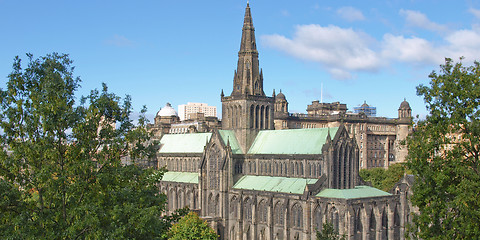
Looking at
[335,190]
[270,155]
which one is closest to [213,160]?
[270,155]

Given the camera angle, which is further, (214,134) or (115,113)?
(214,134)

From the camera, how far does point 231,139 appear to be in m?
104

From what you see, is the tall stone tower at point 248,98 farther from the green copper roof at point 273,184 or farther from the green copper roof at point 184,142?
the green copper roof at point 184,142

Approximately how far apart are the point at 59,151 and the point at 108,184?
374cm

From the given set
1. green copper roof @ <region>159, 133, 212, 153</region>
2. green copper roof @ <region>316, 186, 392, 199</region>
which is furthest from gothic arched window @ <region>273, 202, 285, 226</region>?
green copper roof @ <region>159, 133, 212, 153</region>

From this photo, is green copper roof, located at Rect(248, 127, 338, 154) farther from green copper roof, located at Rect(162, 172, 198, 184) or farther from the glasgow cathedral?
green copper roof, located at Rect(162, 172, 198, 184)

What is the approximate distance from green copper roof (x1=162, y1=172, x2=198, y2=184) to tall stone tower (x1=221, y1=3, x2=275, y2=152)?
15791mm

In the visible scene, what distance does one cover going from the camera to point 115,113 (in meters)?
36.5

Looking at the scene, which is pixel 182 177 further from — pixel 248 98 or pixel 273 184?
pixel 273 184

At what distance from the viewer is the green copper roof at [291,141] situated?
89969 millimetres

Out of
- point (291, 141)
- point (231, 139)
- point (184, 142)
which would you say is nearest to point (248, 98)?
point (231, 139)

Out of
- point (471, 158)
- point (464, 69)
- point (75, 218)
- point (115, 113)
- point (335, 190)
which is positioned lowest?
point (335, 190)

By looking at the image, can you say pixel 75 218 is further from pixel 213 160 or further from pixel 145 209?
pixel 213 160

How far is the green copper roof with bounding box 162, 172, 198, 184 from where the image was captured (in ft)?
378
